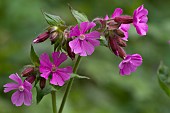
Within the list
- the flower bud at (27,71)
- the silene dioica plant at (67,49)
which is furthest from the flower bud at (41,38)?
the flower bud at (27,71)

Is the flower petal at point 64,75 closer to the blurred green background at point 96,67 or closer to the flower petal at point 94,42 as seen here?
the flower petal at point 94,42

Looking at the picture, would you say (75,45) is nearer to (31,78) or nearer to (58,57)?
(58,57)

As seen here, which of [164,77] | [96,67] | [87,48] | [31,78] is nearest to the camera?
[87,48]

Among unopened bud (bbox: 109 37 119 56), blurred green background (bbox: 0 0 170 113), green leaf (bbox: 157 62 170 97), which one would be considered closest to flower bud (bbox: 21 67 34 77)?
unopened bud (bbox: 109 37 119 56)

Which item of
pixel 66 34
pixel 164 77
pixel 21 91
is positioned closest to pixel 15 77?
pixel 21 91

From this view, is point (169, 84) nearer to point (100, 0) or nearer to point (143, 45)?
point (143, 45)

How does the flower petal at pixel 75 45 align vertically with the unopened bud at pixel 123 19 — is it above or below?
below

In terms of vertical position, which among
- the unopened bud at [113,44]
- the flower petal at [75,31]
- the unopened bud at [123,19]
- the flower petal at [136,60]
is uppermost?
the unopened bud at [123,19]
